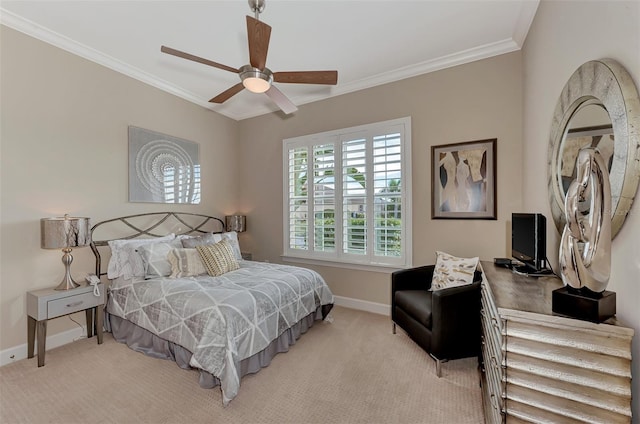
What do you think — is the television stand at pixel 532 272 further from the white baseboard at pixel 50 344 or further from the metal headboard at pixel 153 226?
the white baseboard at pixel 50 344

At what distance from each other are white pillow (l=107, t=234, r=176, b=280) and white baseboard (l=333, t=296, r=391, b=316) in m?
2.49

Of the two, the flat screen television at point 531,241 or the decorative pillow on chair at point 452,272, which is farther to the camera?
the decorative pillow on chair at point 452,272

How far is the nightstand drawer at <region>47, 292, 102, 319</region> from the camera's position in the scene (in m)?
2.43

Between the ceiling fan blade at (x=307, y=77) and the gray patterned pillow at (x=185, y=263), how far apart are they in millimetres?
2049

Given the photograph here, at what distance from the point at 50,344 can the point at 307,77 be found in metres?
3.59

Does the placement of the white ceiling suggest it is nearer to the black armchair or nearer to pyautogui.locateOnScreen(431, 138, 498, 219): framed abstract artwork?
pyautogui.locateOnScreen(431, 138, 498, 219): framed abstract artwork

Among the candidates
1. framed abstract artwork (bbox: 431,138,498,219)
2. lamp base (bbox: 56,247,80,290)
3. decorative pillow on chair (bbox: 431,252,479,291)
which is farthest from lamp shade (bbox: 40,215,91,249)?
framed abstract artwork (bbox: 431,138,498,219)

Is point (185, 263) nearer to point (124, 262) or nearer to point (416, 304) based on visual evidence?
point (124, 262)

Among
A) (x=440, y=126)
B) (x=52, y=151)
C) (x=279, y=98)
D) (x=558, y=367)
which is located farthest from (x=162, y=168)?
(x=558, y=367)

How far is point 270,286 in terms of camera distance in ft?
8.43

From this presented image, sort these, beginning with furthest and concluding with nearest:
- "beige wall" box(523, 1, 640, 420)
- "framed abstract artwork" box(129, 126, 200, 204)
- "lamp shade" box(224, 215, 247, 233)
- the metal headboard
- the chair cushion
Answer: "lamp shade" box(224, 215, 247, 233), "framed abstract artwork" box(129, 126, 200, 204), the metal headboard, the chair cushion, "beige wall" box(523, 1, 640, 420)

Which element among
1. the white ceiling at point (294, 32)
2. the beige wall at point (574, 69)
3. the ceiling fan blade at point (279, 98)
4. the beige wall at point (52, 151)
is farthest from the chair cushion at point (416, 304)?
the beige wall at point (52, 151)

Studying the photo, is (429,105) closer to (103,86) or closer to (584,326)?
(584,326)

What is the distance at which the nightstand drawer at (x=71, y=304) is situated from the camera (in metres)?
2.43
